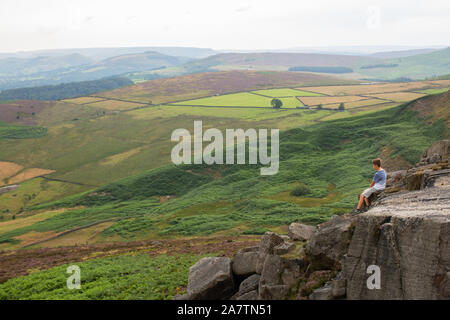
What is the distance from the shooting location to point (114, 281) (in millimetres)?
27109

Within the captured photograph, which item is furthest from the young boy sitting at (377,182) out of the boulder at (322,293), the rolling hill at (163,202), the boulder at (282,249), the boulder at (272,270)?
the rolling hill at (163,202)

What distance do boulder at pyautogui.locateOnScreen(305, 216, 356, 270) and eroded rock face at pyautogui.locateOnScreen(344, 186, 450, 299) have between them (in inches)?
63.9

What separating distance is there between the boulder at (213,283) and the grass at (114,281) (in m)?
3.58

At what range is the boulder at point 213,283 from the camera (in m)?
19.3

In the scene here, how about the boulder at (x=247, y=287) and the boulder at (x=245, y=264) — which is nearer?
the boulder at (x=247, y=287)

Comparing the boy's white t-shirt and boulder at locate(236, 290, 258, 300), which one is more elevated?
the boy's white t-shirt

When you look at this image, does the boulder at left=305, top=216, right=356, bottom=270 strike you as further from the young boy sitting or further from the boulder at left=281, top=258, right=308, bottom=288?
the young boy sitting

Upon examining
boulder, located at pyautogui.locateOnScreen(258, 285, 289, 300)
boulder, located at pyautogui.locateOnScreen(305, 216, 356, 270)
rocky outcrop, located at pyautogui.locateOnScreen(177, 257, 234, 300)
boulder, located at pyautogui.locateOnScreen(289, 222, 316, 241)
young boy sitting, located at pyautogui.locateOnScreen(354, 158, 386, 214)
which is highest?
young boy sitting, located at pyautogui.locateOnScreen(354, 158, 386, 214)

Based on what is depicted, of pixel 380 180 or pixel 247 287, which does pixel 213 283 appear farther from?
pixel 380 180

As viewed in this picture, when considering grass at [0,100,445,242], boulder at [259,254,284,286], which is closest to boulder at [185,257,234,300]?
boulder at [259,254,284,286]

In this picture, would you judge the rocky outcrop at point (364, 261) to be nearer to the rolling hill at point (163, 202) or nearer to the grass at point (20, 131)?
the rolling hill at point (163, 202)

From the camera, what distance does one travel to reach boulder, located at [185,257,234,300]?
1933 cm

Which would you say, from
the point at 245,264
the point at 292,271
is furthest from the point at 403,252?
the point at 245,264
